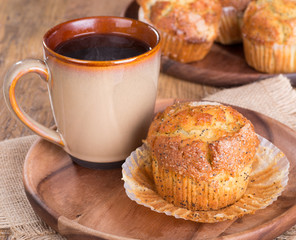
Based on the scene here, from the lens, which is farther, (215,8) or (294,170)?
(215,8)

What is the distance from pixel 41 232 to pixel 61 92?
0.41 metres

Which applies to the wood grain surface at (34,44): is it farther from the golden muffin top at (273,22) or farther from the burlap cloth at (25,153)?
the golden muffin top at (273,22)

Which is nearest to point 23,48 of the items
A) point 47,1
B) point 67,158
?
point 47,1

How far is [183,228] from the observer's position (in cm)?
122

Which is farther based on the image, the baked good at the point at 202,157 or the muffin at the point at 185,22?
the muffin at the point at 185,22

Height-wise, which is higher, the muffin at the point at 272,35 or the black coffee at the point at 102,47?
the black coffee at the point at 102,47

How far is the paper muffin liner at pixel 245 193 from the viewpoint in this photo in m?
1.25

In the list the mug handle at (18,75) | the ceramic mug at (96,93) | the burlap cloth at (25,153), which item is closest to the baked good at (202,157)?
the ceramic mug at (96,93)

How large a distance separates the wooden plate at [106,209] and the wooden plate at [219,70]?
0.69 meters

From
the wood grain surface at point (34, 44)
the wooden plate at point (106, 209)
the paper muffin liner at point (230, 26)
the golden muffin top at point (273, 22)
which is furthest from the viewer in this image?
the paper muffin liner at point (230, 26)

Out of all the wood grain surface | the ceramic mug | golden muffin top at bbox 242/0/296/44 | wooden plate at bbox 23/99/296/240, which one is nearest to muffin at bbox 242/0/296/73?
golden muffin top at bbox 242/0/296/44

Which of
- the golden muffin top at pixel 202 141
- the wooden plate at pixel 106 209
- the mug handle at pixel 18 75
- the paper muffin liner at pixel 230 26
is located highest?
the mug handle at pixel 18 75

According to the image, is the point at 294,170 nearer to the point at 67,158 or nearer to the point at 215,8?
the point at 67,158

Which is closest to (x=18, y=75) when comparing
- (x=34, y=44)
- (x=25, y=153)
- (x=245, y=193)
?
(x=25, y=153)
